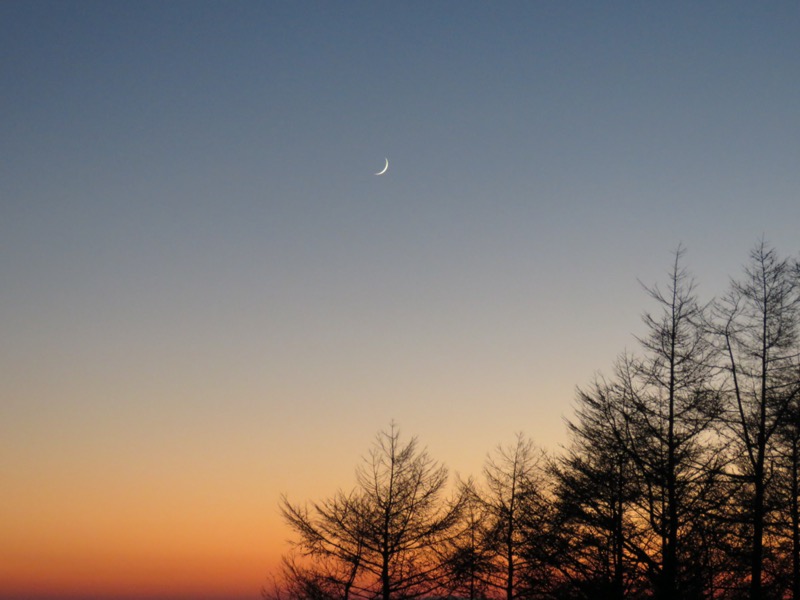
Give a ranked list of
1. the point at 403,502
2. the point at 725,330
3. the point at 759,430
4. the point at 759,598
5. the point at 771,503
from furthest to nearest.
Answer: the point at 403,502 → the point at 771,503 → the point at 725,330 → the point at 759,430 → the point at 759,598

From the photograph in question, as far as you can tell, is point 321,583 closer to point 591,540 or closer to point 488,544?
point 488,544

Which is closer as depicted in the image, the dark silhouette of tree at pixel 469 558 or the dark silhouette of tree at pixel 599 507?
the dark silhouette of tree at pixel 599 507

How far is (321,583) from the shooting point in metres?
28.0

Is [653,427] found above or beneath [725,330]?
beneath

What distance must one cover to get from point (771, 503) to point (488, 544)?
1007 cm

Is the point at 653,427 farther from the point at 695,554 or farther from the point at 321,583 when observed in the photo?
the point at 321,583

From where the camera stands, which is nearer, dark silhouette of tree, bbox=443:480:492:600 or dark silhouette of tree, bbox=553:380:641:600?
dark silhouette of tree, bbox=553:380:641:600

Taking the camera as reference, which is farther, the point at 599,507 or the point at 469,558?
the point at 469,558

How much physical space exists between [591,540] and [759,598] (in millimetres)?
4240

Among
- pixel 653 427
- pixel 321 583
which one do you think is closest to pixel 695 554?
pixel 653 427

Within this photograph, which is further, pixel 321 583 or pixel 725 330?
pixel 321 583

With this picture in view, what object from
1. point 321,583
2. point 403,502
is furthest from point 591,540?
point 321,583

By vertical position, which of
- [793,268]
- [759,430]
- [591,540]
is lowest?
[591,540]

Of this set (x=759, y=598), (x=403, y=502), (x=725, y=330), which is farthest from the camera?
(x=403, y=502)
